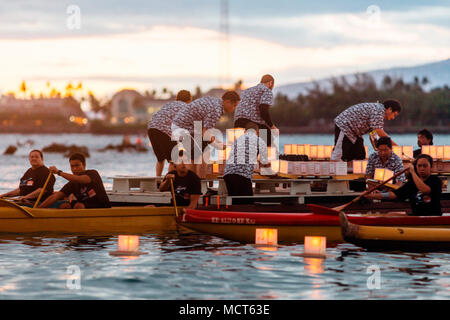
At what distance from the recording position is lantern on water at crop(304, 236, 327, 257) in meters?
12.9

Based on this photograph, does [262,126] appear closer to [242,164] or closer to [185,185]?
[242,164]

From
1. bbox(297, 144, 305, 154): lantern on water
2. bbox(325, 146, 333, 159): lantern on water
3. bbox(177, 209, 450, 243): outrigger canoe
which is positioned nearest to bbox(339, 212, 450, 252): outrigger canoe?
bbox(177, 209, 450, 243): outrigger canoe

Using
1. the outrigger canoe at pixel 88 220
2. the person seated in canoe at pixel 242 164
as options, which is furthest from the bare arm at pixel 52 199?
the person seated in canoe at pixel 242 164

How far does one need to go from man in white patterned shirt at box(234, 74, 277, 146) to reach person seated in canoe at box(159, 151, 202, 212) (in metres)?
2.40

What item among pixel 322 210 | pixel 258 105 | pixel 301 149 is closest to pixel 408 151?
pixel 301 149

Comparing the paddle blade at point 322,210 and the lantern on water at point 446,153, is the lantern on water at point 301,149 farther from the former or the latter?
the paddle blade at point 322,210

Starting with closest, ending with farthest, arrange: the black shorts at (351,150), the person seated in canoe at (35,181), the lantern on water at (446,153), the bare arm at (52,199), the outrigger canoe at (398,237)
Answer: the outrigger canoe at (398,237)
the bare arm at (52,199)
the person seated in canoe at (35,181)
the lantern on water at (446,153)
the black shorts at (351,150)

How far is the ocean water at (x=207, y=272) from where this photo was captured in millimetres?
10742

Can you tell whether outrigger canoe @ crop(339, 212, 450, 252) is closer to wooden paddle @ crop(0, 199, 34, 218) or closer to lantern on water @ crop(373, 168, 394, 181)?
lantern on water @ crop(373, 168, 394, 181)

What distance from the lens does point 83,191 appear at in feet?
48.4

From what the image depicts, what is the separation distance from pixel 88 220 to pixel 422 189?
5.52 metres

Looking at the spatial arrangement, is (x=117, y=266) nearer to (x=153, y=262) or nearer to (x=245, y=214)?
(x=153, y=262)

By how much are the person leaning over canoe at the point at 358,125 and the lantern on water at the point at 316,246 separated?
12.0 feet
